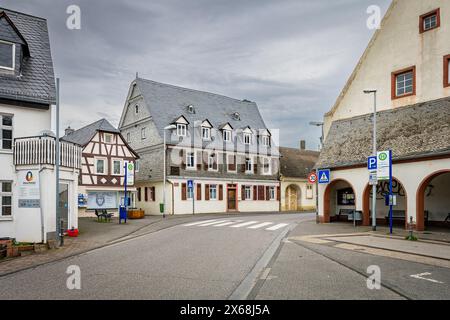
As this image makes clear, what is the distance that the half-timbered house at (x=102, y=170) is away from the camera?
34031mm

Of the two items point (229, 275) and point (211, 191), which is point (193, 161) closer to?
point (211, 191)

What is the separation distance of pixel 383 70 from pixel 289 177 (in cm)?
2523

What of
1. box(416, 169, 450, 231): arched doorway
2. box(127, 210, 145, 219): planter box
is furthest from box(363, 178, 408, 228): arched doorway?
box(127, 210, 145, 219): planter box

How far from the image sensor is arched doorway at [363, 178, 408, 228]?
72.5 feet

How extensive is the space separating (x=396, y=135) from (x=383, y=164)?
3474mm

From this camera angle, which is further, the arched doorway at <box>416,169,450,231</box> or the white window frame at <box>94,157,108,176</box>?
the white window frame at <box>94,157,108,176</box>

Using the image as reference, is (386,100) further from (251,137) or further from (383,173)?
(251,137)

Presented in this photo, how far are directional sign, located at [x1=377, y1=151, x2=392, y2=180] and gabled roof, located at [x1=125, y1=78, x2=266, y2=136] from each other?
77.8 ft

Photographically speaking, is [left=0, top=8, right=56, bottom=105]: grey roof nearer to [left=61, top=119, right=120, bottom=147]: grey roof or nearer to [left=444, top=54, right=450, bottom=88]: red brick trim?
[left=61, top=119, right=120, bottom=147]: grey roof

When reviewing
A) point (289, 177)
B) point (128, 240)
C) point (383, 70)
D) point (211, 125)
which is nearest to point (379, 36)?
point (383, 70)

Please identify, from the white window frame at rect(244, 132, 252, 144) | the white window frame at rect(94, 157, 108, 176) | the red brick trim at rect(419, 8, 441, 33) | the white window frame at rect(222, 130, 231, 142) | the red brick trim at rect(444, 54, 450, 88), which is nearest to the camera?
the red brick trim at rect(444, 54, 450, 88)

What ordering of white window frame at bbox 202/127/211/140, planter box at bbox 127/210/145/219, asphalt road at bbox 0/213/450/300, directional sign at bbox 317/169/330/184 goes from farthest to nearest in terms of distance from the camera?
1. white window frame at bbox 202/127/211/140
2. planter box at bbox 127/210/145/219
3. directional sign at bbox 317/169/330/184
4. asphalt road at bbox 0/213/450/300

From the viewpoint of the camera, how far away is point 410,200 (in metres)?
19.2
